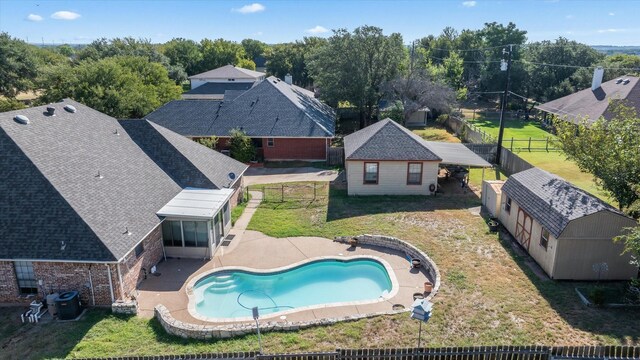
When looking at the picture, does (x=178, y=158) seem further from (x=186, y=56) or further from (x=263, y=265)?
(x=186, y=56)

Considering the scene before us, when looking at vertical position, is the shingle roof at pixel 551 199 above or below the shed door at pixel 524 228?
above

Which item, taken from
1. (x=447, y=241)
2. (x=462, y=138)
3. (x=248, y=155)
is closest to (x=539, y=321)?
(x=447, y=241)

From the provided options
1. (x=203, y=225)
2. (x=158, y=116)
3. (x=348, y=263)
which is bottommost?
(x=348, y=263)

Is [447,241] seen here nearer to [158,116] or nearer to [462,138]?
[462,138]

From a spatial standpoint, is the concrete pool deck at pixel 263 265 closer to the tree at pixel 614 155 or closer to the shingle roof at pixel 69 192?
the shingle roof at pixel 69 192

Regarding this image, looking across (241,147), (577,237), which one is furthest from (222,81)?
(577,237)

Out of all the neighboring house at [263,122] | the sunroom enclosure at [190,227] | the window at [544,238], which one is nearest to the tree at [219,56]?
the neighboring house at [263,122]
